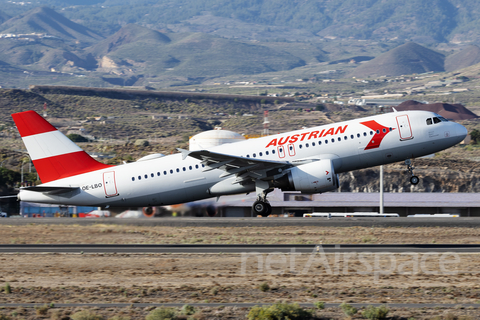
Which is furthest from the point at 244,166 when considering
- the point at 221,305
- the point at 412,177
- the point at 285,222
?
the point at 221,305

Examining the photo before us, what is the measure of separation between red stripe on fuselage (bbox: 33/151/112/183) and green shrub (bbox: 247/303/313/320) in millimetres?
25450

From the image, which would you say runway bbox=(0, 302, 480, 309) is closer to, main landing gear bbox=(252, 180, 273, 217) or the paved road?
main landing gear bbox=(252, 180, 273, 217)

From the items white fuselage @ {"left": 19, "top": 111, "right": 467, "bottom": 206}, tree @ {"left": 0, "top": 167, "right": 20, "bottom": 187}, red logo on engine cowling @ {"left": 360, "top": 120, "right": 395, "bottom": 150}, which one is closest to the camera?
red logo on engine cowling @ {"left": 360, "top": 120, "right": 395, "bottom": 150}

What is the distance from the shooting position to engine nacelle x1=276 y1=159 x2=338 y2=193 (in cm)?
3547

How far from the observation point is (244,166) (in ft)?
120

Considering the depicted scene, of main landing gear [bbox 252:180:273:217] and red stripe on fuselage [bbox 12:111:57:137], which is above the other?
red stripe on fuselage [bbox 12:111:57:137]

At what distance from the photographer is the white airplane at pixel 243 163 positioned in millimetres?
36344

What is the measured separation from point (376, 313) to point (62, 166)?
28129mm

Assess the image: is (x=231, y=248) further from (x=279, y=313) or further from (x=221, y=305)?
(x=279, y=313)

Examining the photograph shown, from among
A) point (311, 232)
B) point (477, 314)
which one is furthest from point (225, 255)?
point (477, 314)

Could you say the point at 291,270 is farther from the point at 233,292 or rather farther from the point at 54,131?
the point at 54,131

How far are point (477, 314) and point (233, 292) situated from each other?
26.5ft

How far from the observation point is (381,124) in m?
36.6

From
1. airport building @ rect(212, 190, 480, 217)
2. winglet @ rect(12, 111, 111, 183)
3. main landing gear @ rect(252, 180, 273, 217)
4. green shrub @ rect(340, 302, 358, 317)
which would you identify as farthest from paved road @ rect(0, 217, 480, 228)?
airport building @ rect(212, 190, 480, 217)
